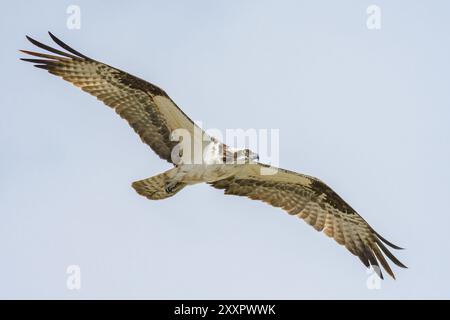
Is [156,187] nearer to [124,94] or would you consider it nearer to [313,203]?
[124,94]

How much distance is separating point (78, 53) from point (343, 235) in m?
5.53

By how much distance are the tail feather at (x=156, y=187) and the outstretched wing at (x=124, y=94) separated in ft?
1.51

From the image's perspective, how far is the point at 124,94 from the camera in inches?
516

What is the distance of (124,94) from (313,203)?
12.7 feet

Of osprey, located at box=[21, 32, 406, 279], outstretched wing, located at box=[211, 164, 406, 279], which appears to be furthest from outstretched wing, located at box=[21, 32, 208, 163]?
outstretched wing, located at box=[211, 164, 406, 279]

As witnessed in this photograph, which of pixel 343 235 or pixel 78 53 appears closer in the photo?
pixel 78 53

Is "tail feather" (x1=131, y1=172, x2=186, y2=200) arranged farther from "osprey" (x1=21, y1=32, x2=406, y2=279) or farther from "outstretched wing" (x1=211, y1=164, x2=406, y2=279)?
"outstretched wing" (x1=211, y1=164, x2=406, y2=279)

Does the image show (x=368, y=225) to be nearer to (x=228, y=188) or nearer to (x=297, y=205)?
(x=297, y=205)

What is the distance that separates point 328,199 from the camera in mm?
14195

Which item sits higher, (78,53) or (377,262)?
(78,53)

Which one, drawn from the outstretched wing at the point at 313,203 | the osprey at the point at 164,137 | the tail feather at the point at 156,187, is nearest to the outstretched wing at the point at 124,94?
the osprey at the point at 164,137

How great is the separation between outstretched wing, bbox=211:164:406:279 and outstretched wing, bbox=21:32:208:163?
138 cm

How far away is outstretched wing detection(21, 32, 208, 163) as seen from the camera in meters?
13.0

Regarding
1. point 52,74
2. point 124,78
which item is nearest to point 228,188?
point 124,78
